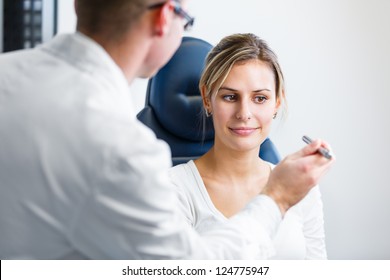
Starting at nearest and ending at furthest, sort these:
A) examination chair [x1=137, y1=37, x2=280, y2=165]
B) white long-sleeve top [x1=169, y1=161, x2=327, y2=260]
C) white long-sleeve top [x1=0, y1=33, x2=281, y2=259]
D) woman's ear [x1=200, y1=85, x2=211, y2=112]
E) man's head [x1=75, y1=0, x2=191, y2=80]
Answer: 1. white long-sleeve top [x1=0, y1=33, x2=281, y2=259]
2. man's head [x1=75, y1=0, x2=191, y2=80]
3. white long-sleeve top [x1=169, y1=161, x2=327, y2=260]
4. woman's ear [x1=200, y1=85, x2=211, y2=112]
5. examination chair [x1=137, y1=37, x2=280, y2=165]

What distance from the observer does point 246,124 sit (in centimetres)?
128

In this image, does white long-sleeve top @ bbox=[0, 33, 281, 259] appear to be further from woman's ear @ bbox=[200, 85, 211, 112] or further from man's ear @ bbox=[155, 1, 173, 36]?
woman's ear @ bbox=[200, 85, 211, 112]

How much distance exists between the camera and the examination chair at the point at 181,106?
146cm

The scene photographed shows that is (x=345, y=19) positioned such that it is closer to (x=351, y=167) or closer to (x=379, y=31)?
(x=379, y=31)

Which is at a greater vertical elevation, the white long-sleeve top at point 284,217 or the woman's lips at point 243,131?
the woman's lips at point 243,131

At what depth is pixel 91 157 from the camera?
2.07 feet

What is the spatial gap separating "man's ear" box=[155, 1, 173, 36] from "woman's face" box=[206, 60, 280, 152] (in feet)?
1.79

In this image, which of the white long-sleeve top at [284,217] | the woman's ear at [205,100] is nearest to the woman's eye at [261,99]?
the woman's ear at [205,100]

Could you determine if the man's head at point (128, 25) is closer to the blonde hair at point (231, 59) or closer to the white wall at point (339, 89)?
the blonde hair at point (231, 59)

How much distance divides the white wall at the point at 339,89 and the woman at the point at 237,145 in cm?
52

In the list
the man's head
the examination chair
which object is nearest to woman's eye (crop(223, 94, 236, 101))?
the examination chair

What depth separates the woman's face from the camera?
1.29 meters

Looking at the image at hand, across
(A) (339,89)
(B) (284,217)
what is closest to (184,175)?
(B) (284,217)
